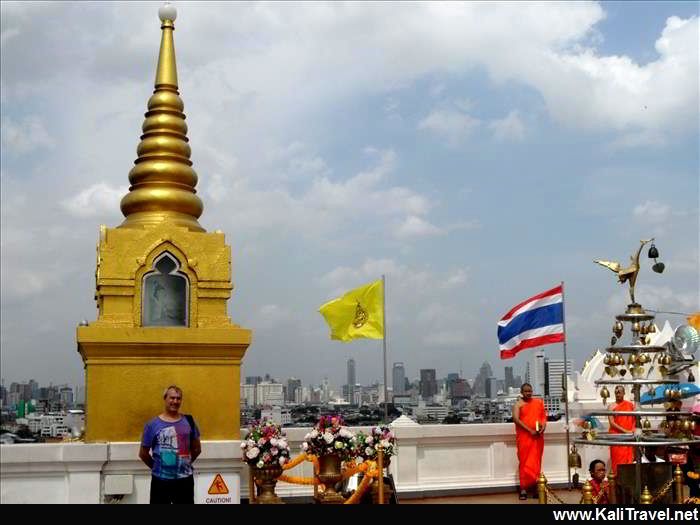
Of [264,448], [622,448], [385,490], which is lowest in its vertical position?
[385,490]

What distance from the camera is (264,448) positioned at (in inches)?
453

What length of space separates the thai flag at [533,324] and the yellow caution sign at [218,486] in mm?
6388

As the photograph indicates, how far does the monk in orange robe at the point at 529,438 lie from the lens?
13922 millimetres

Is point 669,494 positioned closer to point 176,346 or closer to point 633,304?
point 633,304

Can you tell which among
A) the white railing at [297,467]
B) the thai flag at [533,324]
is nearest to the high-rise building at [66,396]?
the white railing at [297,467]

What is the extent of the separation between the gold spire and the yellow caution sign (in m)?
5.78

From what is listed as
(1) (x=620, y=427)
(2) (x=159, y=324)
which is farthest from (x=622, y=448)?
(2) (x=159, y=324)

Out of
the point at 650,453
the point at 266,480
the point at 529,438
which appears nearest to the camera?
the point at 650,453

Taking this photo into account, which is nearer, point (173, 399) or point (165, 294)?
point (173, 399)

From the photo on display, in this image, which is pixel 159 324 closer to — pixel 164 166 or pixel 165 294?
pixel 165 294

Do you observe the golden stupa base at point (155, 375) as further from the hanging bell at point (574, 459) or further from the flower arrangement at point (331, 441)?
the hanging bell at point (574, 459)

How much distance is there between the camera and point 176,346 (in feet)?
46.8

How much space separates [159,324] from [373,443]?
455cm

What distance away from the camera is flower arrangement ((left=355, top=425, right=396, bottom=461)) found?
474 inches
